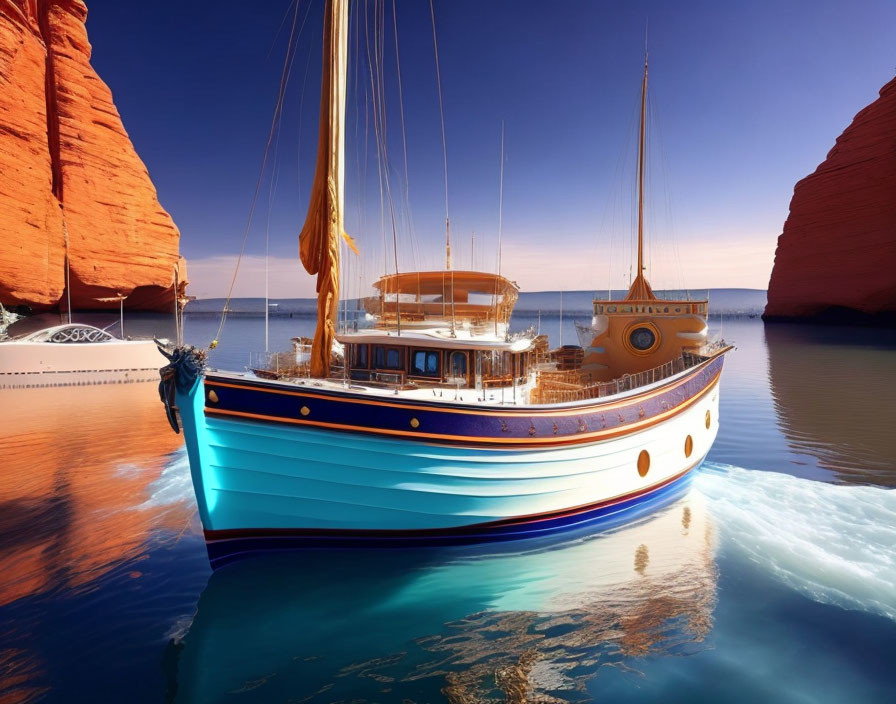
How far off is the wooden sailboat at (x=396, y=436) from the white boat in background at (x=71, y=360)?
82.8 ft

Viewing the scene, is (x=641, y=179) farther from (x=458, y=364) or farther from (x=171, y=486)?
(x=171, y=486)

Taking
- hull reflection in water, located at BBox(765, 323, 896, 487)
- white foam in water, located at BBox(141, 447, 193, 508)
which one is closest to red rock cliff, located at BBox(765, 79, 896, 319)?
hull reflection in water, located at BBox(765, 323, 896, 487)

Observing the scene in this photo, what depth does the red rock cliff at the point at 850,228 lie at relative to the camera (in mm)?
55938

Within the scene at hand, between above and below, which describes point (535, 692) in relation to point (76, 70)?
below

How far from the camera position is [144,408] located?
69.8ft

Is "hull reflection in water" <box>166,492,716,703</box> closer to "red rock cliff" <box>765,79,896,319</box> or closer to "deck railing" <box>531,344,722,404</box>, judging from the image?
"deck railing" <box>531,344,722,404</box>

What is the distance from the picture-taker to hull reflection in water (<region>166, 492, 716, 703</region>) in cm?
566

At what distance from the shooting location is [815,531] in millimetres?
9500

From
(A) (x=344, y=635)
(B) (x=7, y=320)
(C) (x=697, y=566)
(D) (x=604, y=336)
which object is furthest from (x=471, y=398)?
(B) (x=7, y=320)

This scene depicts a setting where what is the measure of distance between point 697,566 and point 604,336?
8.43 metres

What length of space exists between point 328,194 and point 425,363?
3.82m

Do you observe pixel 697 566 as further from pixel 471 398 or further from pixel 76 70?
pixel 76 70

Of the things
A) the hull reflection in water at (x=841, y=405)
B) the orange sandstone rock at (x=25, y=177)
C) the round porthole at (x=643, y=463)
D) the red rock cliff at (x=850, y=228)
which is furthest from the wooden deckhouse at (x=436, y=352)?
the red rock cliff at (x=850, y=228)

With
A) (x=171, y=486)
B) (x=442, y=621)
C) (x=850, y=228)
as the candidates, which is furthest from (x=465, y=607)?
(x=850, y=228)
